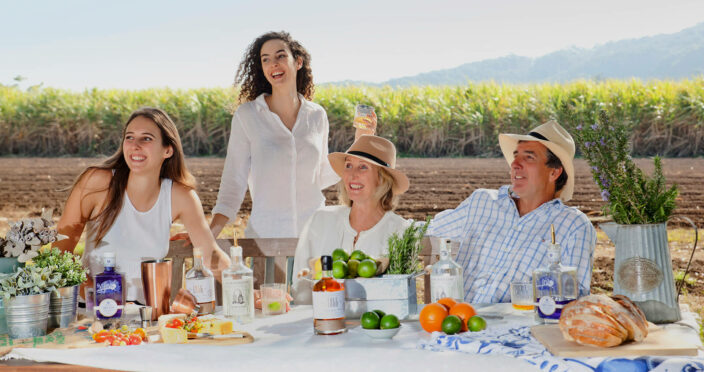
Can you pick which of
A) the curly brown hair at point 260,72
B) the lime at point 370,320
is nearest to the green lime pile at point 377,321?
the lime at point 370,320

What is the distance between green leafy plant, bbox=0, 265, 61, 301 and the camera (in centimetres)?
151

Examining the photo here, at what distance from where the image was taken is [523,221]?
7.34ft

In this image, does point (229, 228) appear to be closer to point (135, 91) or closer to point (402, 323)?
point (135, 91)

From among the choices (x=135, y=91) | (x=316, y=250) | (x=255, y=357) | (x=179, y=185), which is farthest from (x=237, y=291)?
(x=135, y=91)

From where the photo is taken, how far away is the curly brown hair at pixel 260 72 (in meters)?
2.74

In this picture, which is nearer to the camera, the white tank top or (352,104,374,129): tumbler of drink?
the white tank top

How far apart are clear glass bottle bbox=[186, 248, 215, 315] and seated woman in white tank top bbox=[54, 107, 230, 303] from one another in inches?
19.3

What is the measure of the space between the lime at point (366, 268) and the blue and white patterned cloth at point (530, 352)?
21cm

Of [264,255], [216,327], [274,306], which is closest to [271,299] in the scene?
[274,306]

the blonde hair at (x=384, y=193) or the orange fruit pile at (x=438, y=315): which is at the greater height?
the blonde hair at (x=384, y=193)

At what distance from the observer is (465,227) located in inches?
91.9

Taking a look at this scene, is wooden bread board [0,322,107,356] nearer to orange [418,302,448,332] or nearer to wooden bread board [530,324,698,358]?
orange [418,302,448,332]

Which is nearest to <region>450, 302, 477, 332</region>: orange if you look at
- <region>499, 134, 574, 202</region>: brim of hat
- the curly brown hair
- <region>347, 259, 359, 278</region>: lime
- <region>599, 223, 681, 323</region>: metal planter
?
<region>347, 259, 359, 278</region>: lime

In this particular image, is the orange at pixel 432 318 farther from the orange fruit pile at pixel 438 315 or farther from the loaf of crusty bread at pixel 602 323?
the loaf of crusty bread at pixel 602 323
